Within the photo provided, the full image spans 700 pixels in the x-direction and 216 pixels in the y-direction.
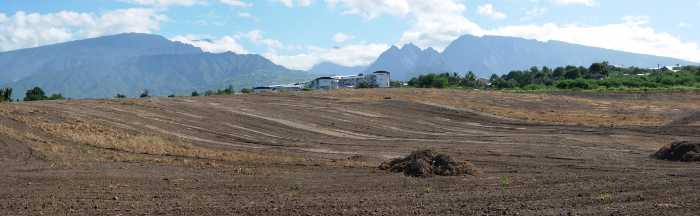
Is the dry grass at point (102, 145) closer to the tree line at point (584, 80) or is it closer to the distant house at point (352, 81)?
the tree line at point (584, 80)

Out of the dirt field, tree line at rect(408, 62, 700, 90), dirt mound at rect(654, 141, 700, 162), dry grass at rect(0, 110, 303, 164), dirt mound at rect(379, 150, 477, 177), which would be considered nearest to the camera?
the dirt field

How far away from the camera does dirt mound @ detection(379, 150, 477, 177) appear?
19906mm

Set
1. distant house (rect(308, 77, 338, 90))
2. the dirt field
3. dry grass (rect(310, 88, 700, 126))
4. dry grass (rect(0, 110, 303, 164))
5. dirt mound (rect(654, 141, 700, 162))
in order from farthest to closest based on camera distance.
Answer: distant house (rect(308, 77, 338, 90)) → dry grass (rect(310, 88, 700, 126)) → dirt mound (rect(654, 141, 700, 162)) → dry grass (rect(0, 110, 303, 164)) → the dirt field

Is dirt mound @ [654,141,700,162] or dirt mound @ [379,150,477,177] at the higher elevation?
dirt mound @ [379,150,477,177]

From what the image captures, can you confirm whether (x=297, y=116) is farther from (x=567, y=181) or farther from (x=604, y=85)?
(x=604, y=85)

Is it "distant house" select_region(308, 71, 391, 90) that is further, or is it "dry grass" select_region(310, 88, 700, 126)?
"distant house" select_region(308, 71, 391, 90)

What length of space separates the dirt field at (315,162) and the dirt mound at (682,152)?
0.71 meters

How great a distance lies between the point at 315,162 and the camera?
81.9 feet

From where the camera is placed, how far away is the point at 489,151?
97.9 ft

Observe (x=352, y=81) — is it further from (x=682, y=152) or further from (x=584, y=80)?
(x=682, y=152)

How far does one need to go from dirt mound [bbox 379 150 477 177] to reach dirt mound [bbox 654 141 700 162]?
945 cm

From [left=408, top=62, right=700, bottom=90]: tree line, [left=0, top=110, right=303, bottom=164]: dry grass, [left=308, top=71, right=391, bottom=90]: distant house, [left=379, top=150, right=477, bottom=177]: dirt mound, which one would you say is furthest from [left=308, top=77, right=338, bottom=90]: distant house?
[left=379, top=150, right=477, bottom=177]: dirt mound

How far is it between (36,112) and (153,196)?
19.4 metres

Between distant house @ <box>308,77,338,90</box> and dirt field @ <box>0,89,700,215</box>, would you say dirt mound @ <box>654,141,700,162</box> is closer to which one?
dirt field @ <box>0,89,700,215</box>
